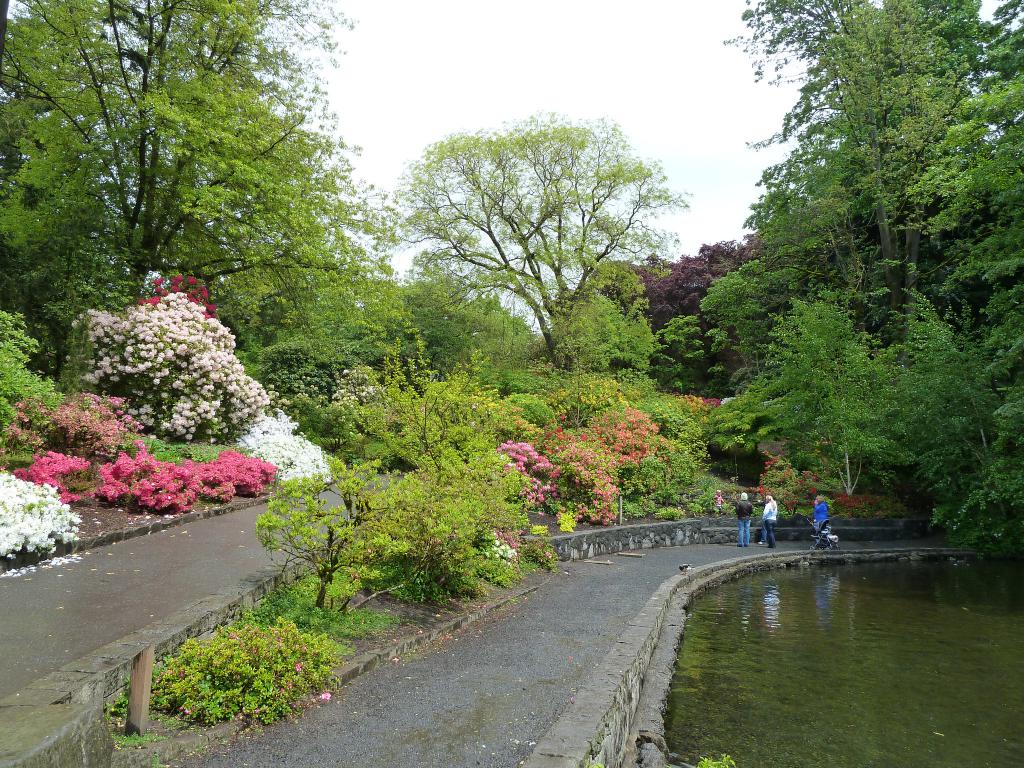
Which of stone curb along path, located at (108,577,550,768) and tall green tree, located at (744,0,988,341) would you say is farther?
tall green tree, located at (744,0,988,341)

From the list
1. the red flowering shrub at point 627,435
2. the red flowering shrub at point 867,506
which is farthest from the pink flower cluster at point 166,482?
the red flowering shrub at point 867,506

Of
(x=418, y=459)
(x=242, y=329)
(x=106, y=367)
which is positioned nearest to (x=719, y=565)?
(x=418, y=459)

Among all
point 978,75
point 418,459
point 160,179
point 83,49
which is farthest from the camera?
point 978,75

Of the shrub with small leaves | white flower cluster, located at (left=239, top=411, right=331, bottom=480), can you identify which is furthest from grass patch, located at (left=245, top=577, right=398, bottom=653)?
white flower cluster, located at (left=239, top=411, right=331, bottom=480)

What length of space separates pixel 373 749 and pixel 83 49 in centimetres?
1621

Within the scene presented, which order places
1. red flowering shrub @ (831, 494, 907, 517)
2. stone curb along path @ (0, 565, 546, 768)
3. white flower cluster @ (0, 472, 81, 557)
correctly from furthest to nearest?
1. red flowering shrub @ (831, 494, 907, 517)
2. white flower cluster @ (0, 472, 81, 557)
3. stone curb along path @ (0, 565, 546, 768)

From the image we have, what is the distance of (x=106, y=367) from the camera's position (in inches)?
489

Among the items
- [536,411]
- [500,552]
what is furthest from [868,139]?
[500,552]

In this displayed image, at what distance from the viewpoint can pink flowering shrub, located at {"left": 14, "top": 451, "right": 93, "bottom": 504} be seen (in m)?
8.33

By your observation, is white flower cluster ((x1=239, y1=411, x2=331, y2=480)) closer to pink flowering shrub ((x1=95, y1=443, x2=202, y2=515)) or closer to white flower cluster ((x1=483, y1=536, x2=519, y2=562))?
pink flowering shrub ((x1=95, y1=443, x2=202, y2=515))

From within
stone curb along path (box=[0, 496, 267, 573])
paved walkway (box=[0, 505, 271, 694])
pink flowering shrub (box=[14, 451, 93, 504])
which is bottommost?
paved walkway (box=[0, 505, 271, 694])

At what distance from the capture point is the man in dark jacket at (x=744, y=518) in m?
16.4

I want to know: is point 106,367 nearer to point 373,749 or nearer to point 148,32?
point 148,32

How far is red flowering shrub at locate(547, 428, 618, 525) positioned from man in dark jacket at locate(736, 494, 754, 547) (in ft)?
11.5
